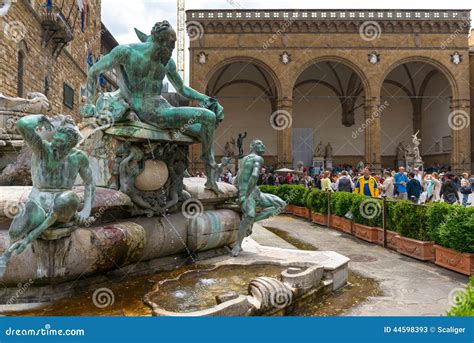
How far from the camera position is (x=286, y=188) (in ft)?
55.5

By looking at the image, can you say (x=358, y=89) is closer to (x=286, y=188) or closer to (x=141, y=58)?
(x=286, y=188)

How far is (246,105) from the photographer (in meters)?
37.7

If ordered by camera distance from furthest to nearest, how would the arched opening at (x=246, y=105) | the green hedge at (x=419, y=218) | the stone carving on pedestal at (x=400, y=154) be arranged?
the arched opening at (x=246, y=105) < the stone carving on pedestal at (x=400, y=154) < the green hedge at (x=419, y=218)

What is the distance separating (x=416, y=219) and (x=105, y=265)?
5543 millimetres

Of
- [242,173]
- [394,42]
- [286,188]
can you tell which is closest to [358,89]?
[394,42]

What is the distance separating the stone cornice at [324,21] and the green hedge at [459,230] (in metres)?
27.5

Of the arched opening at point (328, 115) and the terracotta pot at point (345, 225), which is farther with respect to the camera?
the arched opening at point (328, 115)

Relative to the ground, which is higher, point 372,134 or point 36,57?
point 36,57

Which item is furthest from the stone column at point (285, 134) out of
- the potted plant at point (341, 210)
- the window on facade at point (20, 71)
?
the potted plant at point (341, 210)

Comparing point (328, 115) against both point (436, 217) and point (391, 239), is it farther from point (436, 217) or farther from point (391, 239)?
point (436, 217)

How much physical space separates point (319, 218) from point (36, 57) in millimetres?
12111

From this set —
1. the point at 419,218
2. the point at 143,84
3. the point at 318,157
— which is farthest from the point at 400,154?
the point at 143,84

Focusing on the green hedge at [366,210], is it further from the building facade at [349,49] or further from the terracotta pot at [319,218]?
the building facade at [349,49]

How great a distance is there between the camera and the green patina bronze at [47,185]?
320 centimetres
